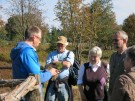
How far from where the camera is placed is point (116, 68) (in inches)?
230

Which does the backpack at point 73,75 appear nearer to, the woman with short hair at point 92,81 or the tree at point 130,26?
the woman with short hair at point 92,81

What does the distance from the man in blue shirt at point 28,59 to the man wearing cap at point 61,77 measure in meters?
1.90

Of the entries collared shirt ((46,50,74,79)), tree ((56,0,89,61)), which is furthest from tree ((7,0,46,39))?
collared shirt ((46,50,74,79))

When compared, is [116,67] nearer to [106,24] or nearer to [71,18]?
[71,18]

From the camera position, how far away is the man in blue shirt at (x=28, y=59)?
477 centimetres

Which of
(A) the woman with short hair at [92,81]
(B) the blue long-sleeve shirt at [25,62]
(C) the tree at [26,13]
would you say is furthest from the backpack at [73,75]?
(C) the tree at [26,13]

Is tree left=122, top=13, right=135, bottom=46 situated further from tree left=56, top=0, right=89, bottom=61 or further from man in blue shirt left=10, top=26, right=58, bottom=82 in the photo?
man in blue shirt left=10, top=26, right=58, bottom=82

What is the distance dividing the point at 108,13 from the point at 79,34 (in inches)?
1304

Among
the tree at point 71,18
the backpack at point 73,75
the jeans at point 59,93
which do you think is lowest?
the jeans at point 59,93

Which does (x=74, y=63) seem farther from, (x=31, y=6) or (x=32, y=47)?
(x=31, y=6)

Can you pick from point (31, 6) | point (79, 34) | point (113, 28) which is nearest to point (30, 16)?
point (31, 6)

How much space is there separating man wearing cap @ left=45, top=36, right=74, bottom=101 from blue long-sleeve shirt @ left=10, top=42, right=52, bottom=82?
2.00 metres

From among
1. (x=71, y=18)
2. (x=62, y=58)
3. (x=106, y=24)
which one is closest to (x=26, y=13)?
(x=71, y=18)

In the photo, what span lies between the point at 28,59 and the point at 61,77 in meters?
2.33
